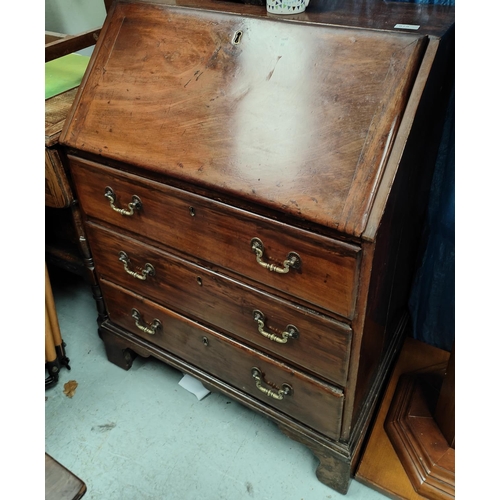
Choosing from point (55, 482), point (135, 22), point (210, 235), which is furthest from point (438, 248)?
point (55, 482)

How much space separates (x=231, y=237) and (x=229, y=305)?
225 mm

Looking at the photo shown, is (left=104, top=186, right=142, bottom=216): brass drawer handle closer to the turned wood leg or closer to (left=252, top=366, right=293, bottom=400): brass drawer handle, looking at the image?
(left=252, top=366, right=293, bottom=400): brass drawer handle

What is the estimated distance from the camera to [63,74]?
1.71 meters

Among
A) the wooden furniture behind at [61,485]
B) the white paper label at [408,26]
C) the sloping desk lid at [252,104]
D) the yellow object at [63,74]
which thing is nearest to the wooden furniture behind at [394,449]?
the sloping desk lid at [252,104]

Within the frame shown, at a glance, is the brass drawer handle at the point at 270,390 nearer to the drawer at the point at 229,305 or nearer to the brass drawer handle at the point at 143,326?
the drawer at the point at 229,305

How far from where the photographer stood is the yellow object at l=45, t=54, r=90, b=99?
5.27 ft

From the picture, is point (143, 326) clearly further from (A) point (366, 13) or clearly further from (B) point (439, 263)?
(A) point (366, 13)

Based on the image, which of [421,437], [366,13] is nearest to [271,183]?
[366,13]

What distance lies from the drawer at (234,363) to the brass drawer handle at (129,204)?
33 centimetres

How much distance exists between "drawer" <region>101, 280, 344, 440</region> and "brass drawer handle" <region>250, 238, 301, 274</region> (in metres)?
0.34

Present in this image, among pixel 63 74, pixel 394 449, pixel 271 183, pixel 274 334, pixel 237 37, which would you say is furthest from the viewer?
pixel 63 74

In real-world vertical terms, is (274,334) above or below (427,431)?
above

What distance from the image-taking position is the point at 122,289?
5.06 feet

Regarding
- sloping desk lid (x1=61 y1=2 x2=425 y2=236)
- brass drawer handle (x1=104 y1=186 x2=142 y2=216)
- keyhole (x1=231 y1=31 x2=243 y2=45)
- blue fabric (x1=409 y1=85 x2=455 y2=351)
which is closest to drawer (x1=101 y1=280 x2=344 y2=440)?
brass drawer handle (x1=104 y1=186 x2=142 y2=216)
